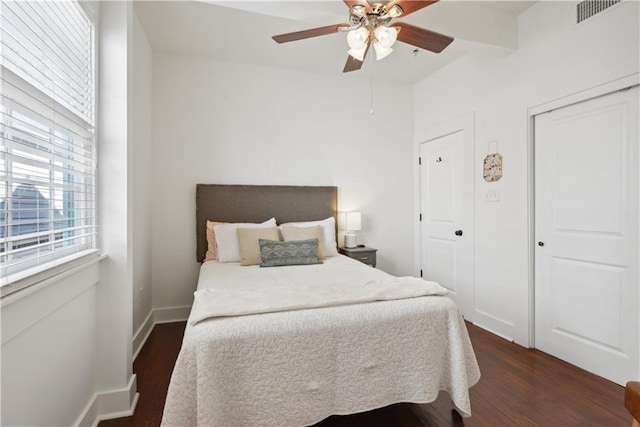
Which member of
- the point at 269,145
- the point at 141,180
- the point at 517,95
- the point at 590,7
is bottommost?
the point at 141,180

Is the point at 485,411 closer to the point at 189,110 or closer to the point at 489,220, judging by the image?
the point at 489,220

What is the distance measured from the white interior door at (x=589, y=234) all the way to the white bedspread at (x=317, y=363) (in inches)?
48.9

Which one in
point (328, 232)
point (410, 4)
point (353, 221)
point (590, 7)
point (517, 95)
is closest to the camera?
point (410, 4)

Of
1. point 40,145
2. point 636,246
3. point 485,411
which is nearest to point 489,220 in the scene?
point 636,246

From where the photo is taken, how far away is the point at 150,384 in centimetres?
213

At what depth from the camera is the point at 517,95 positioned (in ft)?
9.27

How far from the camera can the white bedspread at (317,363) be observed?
4.55 feet

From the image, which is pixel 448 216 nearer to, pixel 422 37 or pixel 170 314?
pixel 422 37

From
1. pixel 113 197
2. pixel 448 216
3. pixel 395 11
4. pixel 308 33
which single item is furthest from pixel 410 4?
pixel 448 216

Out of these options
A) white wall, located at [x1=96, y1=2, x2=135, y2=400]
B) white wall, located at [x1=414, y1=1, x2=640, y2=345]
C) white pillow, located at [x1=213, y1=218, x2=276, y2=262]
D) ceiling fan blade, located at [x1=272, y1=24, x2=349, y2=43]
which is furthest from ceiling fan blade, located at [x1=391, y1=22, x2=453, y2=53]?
white pillow, located at [x1=213, y1=218, x2=276, y2=262]

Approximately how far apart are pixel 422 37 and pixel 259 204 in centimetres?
232

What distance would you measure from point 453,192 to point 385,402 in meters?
2.60

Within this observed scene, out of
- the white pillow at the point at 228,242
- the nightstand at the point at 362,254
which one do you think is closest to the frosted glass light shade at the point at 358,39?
the white pillow at the point at 228,242

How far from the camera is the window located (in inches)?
42.9
